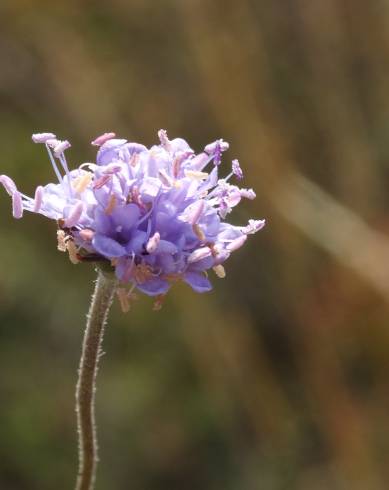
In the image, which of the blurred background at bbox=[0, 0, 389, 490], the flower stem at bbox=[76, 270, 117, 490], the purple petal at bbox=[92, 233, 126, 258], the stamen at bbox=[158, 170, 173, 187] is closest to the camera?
the flower stem at bbox=[76, 270, 117, 490]

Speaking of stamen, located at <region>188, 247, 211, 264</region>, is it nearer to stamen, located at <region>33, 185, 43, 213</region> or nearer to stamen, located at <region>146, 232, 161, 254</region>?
stamen, located at <region>146, 232, 161, 254</region>

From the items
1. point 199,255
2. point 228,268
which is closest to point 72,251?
point 199,255

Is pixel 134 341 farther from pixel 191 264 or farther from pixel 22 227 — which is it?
pixel 191 264

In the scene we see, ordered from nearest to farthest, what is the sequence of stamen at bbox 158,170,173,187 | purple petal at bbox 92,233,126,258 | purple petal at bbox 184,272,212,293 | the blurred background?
purple petal at bbox 92,233,126,258, purple petal at bbox 184,272,212,293, stamen at bbox 158,170,173,187, the blurred background

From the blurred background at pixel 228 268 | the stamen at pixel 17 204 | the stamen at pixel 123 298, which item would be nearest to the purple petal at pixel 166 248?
the stamen at pixel 123 298

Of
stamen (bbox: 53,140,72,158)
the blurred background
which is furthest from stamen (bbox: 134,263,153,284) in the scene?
the blurred background

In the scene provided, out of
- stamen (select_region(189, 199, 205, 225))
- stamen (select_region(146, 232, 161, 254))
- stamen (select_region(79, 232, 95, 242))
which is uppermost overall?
stamen (select_region(189, 199, 205, 225))

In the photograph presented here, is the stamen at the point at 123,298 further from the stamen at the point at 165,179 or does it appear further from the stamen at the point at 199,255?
the stamen at the point at 165,179

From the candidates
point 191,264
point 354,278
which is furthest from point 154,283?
point 354,278
